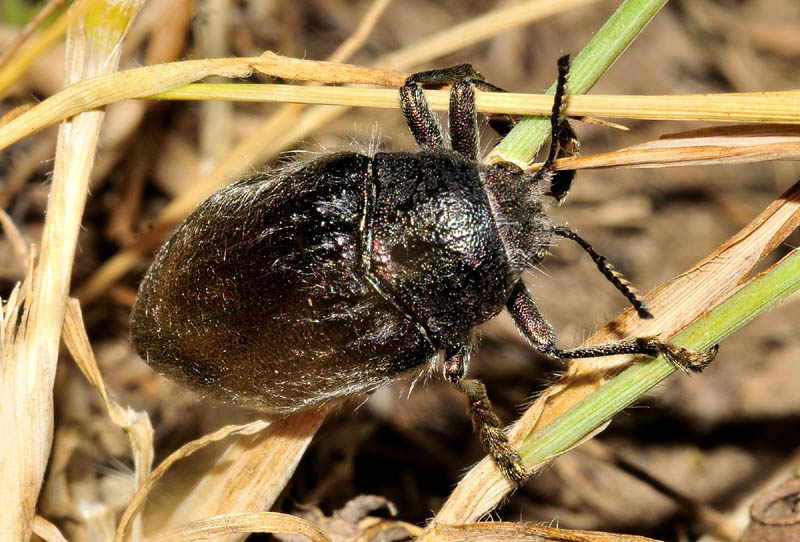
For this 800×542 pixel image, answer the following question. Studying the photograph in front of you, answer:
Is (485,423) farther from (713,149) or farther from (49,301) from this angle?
(49,301)

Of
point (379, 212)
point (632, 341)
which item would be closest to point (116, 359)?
point (379, 212)

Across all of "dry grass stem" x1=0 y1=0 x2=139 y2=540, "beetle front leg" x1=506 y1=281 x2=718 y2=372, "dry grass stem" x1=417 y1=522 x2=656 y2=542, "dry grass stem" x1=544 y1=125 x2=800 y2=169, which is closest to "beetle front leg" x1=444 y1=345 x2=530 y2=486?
"dry grass stem" x1=417 y1=522 x2=656 y2=542

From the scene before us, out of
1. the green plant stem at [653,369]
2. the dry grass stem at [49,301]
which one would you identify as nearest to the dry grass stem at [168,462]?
the dry grass stem at [49,301]

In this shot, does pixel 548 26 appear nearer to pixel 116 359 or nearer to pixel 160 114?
pixel 160 114

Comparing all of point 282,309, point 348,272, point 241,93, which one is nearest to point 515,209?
point 348,272

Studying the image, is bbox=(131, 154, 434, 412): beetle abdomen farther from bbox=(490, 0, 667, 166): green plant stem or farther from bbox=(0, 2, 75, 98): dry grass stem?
bbox=(0, 2, 75, 98): dry grass stem

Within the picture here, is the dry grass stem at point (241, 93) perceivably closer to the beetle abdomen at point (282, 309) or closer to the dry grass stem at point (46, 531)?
the beetle abdomen at point (282, 309)
